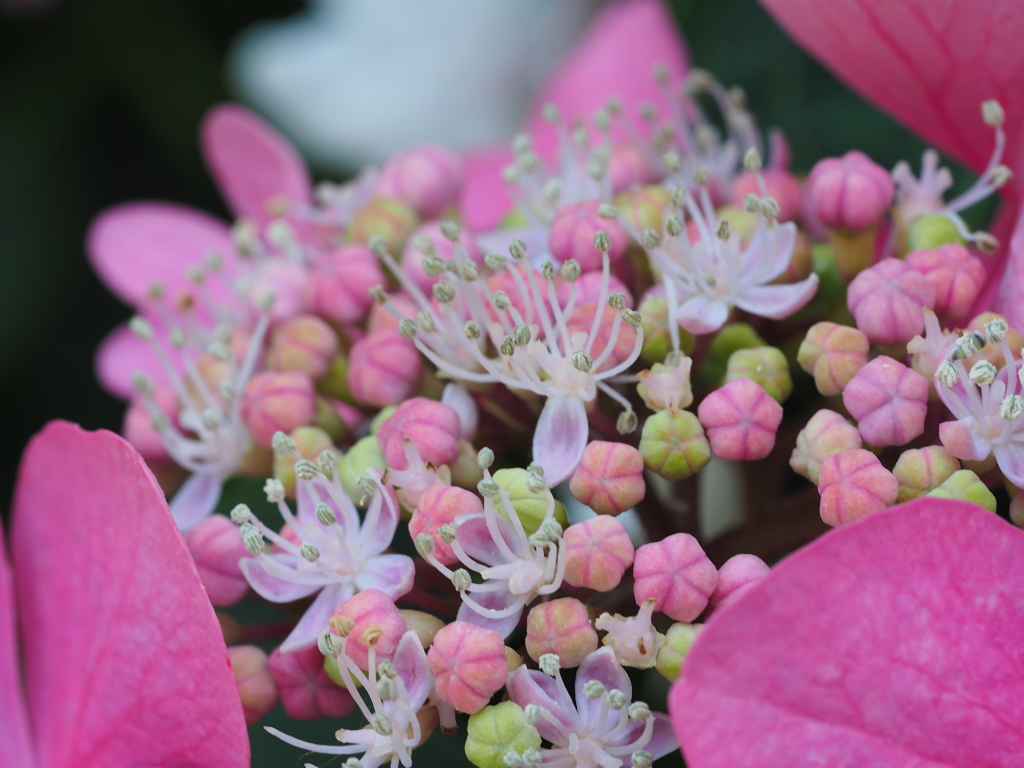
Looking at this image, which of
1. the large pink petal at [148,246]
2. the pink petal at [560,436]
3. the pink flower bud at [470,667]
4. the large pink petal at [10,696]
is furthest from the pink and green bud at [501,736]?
the large pink petal at [148,246]

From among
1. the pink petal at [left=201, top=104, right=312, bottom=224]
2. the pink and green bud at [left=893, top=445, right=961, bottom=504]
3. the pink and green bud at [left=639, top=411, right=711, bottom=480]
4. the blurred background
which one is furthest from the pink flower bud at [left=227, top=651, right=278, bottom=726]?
the blurred background

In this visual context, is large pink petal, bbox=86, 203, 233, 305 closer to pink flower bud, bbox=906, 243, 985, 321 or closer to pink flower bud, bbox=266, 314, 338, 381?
pink flower bud, bbox=266, 314, 338, 381

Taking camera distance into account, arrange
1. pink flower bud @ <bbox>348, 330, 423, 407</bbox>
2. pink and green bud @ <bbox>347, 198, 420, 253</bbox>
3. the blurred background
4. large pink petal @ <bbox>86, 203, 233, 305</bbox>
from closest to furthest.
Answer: pink flower bud @ <bbox>348, 330, 423, 407</bbox> → pink and green bud @ <bbox>347, 198, 420, 253</bbox> → large pink petal @ <bbox>86, 203, 233, 305</bbox> → the blurred background

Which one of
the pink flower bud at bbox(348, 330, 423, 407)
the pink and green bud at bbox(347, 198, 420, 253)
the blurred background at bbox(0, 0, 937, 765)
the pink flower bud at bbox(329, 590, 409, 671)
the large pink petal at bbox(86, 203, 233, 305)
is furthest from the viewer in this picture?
the blurred background at bbox(0, 0, 937, 765)

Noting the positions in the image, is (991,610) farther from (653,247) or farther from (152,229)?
(152,229)

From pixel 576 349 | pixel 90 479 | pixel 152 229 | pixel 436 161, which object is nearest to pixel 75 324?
pixel 152 229

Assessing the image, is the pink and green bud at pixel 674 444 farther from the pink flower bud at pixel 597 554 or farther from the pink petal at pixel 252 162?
the pink petal at pixel 252 162

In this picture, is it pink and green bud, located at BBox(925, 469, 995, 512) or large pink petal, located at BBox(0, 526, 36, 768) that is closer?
pink and green bud, located at BBox(925, 469, 995, 512)

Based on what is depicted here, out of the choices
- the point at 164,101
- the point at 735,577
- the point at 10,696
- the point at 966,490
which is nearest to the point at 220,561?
the point at 10,696
